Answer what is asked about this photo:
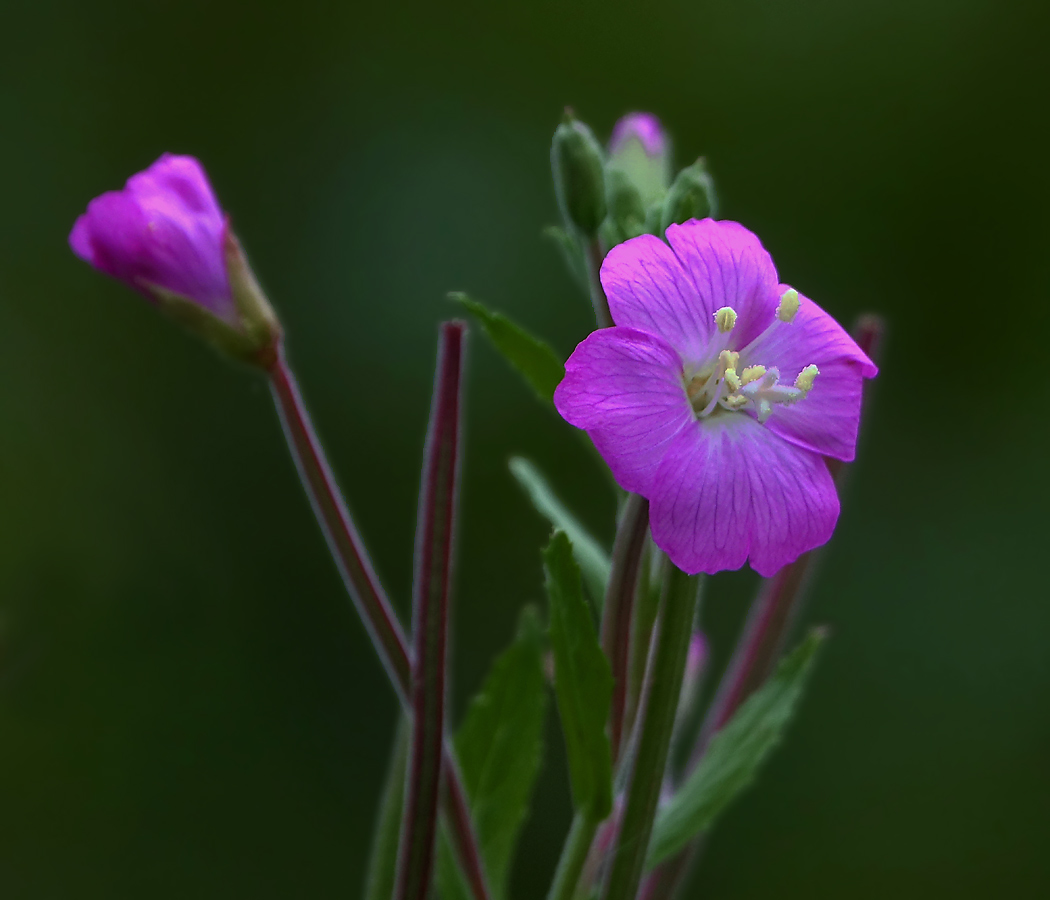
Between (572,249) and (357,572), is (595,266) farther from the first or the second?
(357,572)

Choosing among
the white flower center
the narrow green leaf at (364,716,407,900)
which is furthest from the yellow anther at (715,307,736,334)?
Result: the narrow green leaf at (364,716,407,900)

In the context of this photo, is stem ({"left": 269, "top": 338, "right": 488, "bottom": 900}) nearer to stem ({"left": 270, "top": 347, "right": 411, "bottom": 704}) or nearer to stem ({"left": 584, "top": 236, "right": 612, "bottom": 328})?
stem ({"left": 270, "top": 347, "right": 411, "bottom": 704})

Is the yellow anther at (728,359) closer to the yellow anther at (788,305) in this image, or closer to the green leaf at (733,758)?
the yellow anther at (788,305)

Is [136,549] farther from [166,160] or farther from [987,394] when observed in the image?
[987,394]

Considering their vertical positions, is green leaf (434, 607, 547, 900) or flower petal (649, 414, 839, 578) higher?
flower petal (649, 414, 839, 578)

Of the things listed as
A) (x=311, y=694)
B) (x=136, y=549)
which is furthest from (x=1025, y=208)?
(x=136, y=549)

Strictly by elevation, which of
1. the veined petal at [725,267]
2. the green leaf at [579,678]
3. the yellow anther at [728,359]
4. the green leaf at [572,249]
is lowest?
the green leaf at [579,678]

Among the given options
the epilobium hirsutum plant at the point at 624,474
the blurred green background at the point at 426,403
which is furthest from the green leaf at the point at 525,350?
the blurred green background at the point at 426,403

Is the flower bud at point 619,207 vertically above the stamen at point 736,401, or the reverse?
the flower bud at point 619,207
